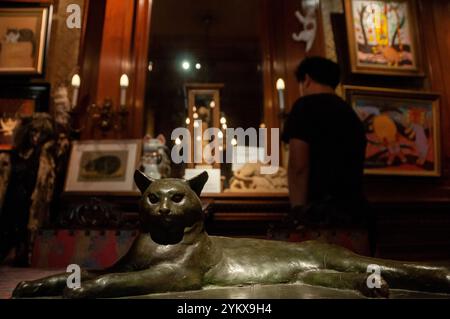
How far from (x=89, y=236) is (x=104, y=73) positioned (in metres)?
0.96

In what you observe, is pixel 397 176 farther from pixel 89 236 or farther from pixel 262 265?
pixel 89 236

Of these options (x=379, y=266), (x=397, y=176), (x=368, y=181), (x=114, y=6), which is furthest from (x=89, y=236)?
(x=397, y=176)

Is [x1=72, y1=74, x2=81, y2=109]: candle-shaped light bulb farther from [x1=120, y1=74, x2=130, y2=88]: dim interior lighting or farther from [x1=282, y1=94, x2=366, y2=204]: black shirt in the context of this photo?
[x1=282, y1=94, x2=366, y2=204]: black shirt

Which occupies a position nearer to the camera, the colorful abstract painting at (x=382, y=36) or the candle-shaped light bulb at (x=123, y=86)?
the candle-shaped light bulb at (x=123, y=86)

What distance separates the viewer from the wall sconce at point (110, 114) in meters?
1.51

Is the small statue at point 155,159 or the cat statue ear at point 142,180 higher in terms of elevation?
the small statue at point 155,159

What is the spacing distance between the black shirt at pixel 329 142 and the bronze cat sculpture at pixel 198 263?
445 millimetres

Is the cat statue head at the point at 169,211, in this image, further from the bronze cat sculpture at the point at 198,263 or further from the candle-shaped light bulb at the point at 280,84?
the candle-shaped light bulb at the point at 280,84

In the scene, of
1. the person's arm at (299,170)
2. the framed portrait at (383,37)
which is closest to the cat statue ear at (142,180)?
the person's arm at (299,170)

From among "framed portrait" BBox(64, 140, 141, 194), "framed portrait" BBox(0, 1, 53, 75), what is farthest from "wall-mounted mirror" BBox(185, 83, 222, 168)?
"framed portrait" BBox(0, 1, 53, 75)

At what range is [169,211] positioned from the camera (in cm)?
58

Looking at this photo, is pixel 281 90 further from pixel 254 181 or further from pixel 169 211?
pixel 169 211
